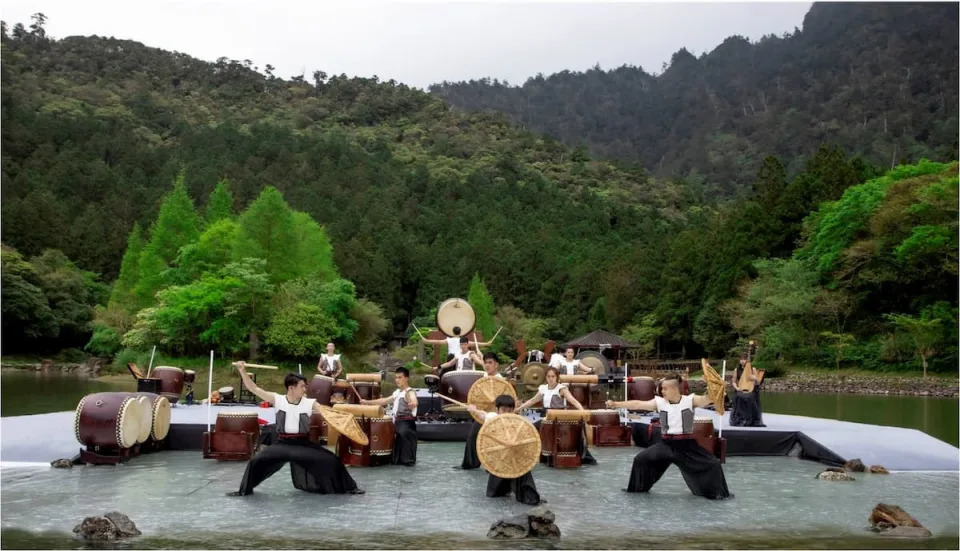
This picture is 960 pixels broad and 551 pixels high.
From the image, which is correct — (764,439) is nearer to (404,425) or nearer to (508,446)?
(404,425)

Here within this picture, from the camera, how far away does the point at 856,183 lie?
155ft

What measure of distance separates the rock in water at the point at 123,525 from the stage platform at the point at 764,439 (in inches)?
174

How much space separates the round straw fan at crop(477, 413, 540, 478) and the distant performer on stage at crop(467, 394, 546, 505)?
12 cm

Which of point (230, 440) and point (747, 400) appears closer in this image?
point (230, 440)

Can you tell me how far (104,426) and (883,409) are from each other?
20615 millimetres

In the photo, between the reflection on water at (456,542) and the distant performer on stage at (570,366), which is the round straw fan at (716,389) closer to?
the reflection on water at (456,542)

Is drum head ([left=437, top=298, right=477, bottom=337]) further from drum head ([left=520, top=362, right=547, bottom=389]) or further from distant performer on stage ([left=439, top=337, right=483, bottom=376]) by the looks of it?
drum head ([left=520, top=362, right=547, bottom=389])

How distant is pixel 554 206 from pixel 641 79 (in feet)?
365

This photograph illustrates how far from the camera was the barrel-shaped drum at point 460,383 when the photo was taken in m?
14.2

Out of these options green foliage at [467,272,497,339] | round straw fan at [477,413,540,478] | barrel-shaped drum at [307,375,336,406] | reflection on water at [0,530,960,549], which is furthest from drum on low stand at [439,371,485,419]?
green foliage at [467,272,497,339]

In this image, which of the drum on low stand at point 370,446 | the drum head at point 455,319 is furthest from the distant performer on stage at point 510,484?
the drum head at point 455,319

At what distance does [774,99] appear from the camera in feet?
501

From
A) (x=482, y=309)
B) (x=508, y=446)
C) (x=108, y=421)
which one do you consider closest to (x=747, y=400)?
(x=508, y=446)

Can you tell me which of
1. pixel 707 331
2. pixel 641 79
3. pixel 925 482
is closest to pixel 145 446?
pixel 925 482
